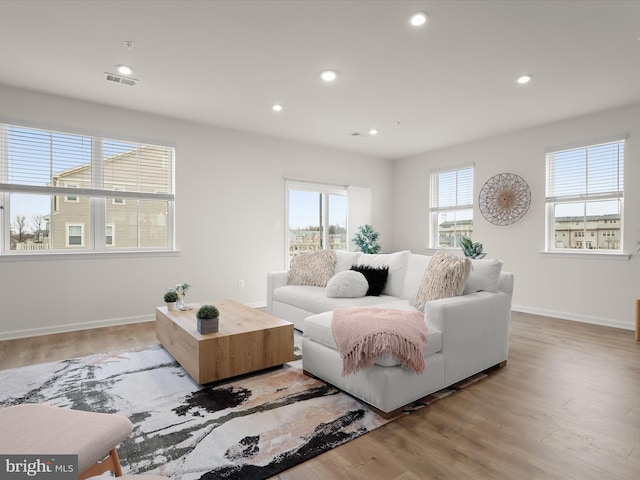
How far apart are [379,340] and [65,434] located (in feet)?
5.00

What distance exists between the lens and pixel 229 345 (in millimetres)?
2615

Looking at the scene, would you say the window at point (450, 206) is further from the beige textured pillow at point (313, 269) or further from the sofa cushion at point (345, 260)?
the beige textured pillow at point (313, 269)

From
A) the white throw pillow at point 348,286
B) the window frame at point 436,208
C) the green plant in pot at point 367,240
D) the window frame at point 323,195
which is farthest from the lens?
the green plant in pot at point 367,240

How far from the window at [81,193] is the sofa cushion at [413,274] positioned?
3123 millimetres

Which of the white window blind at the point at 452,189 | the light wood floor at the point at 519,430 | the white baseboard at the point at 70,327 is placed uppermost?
the white window blind at the point at 452,189

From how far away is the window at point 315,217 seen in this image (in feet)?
19.1

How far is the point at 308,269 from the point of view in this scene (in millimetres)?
4379

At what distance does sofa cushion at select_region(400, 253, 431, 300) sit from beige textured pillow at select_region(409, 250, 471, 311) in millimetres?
380

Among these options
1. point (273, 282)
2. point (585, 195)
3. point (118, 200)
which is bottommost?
point (273, 282)

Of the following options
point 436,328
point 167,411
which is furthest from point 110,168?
point 436,328

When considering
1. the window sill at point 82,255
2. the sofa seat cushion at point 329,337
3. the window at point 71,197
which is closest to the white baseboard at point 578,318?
the sofa seat cushion at point 329,337

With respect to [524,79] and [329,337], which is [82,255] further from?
[524,79]

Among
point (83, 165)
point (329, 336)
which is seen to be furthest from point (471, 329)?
point (83, 165)

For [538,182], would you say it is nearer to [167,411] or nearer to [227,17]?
[227,17]
